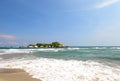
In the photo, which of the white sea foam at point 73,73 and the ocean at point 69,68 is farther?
the ocean at point 69,68

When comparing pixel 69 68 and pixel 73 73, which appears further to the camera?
pixel 69 68

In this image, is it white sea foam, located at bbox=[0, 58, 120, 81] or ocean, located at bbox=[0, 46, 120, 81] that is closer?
white sea foam, located at bbox=[0, 58, 120, 81]

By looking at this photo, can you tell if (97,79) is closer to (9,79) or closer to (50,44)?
(9,79)

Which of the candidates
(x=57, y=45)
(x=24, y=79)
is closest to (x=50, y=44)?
(x=57, y=45)

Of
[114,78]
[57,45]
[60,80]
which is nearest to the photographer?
[60,80]

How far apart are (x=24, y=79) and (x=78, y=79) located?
254 centimetres

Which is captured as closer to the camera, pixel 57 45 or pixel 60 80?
pixel 60 80

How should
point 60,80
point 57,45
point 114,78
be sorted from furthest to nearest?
point 57,45 < point 114,78 < point 60,80

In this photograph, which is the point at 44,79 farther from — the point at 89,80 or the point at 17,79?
the point at 89,80

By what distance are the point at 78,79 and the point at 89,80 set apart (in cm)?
51

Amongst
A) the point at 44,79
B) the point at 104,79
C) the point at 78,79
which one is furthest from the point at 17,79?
the point at 104,79

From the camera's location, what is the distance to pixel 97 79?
7.66 metres

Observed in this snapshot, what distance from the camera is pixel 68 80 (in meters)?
7.41

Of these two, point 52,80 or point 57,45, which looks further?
point 57,45
